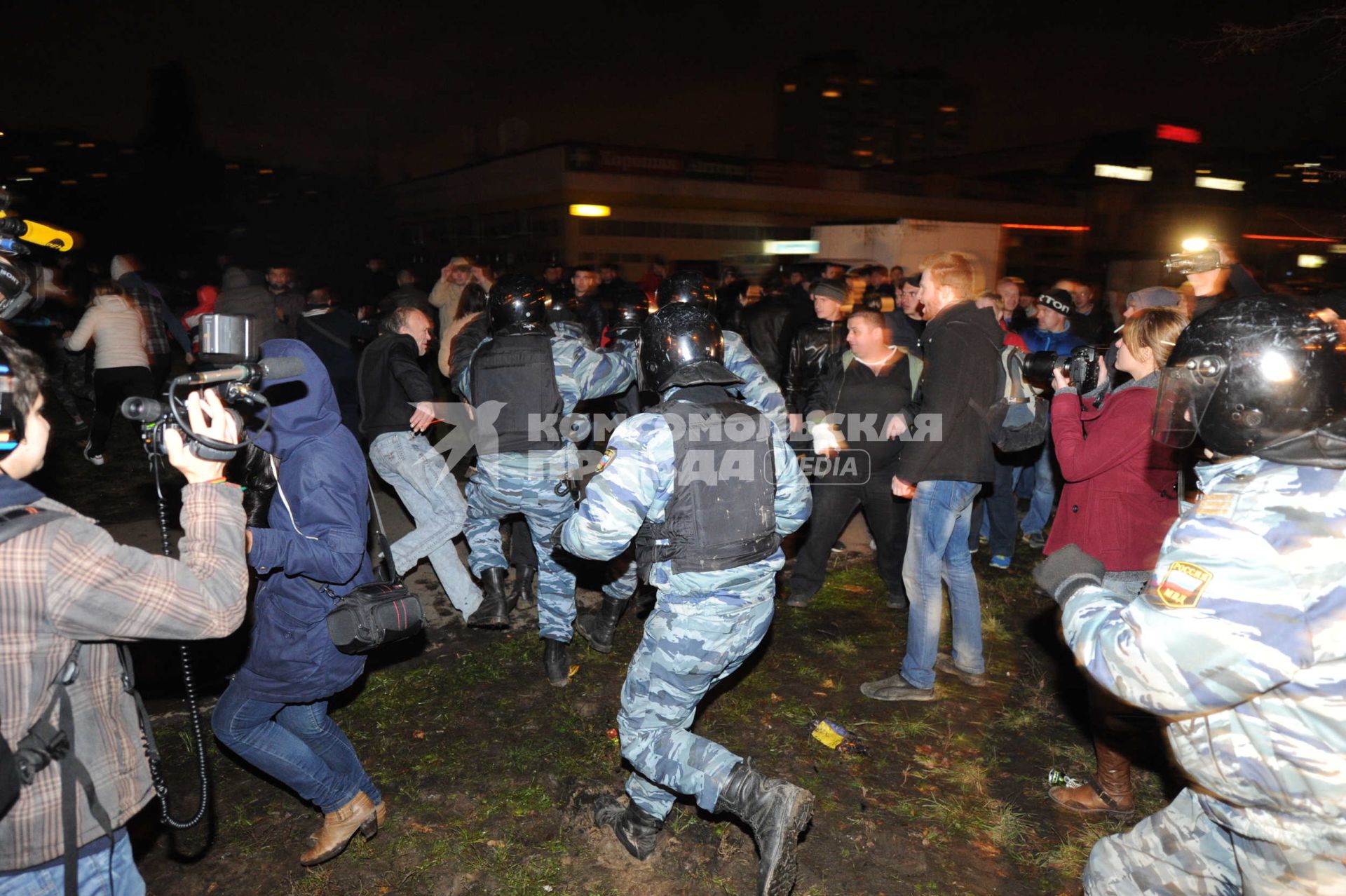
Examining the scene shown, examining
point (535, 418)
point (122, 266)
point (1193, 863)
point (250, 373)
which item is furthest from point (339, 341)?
point (1193, 863)

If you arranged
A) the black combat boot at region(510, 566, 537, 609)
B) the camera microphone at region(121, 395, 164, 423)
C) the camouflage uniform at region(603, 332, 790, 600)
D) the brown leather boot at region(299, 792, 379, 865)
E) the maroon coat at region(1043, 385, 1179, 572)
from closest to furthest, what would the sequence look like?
the camera microphone at region(121, 395, 164, 423) < the brown leather boot at region(299, 792, 379, 865) < the maroon coat at region(1043, 385, 1179, 572) < the camouflage uniform at region(603, 332, 790, 600) < the black combat boot at region(510, 566, 537, 609)

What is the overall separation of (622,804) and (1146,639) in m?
2.39

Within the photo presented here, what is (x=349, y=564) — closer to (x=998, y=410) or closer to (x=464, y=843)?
(x=464, y=843)

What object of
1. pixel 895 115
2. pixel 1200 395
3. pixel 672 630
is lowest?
pixel 672 630

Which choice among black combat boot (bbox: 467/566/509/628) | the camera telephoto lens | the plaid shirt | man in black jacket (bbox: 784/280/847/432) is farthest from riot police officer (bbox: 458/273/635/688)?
the plaid shirt

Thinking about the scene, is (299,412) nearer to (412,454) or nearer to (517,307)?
(517,307)

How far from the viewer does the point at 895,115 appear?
17225 cm

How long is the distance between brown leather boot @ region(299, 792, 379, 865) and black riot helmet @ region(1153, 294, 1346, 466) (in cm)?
318

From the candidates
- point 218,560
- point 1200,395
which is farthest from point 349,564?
point 1200,395

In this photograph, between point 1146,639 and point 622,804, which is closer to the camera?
point 1146,639

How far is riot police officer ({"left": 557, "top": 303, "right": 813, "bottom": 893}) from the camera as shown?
272 centimetres

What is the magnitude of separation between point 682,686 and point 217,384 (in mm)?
1833

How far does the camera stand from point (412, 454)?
5.16 m

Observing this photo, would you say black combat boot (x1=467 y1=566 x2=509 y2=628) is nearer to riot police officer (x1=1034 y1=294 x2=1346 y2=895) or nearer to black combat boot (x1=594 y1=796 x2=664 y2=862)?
black combat boot (x1=594 y1=796 x2=664 y2=862)
